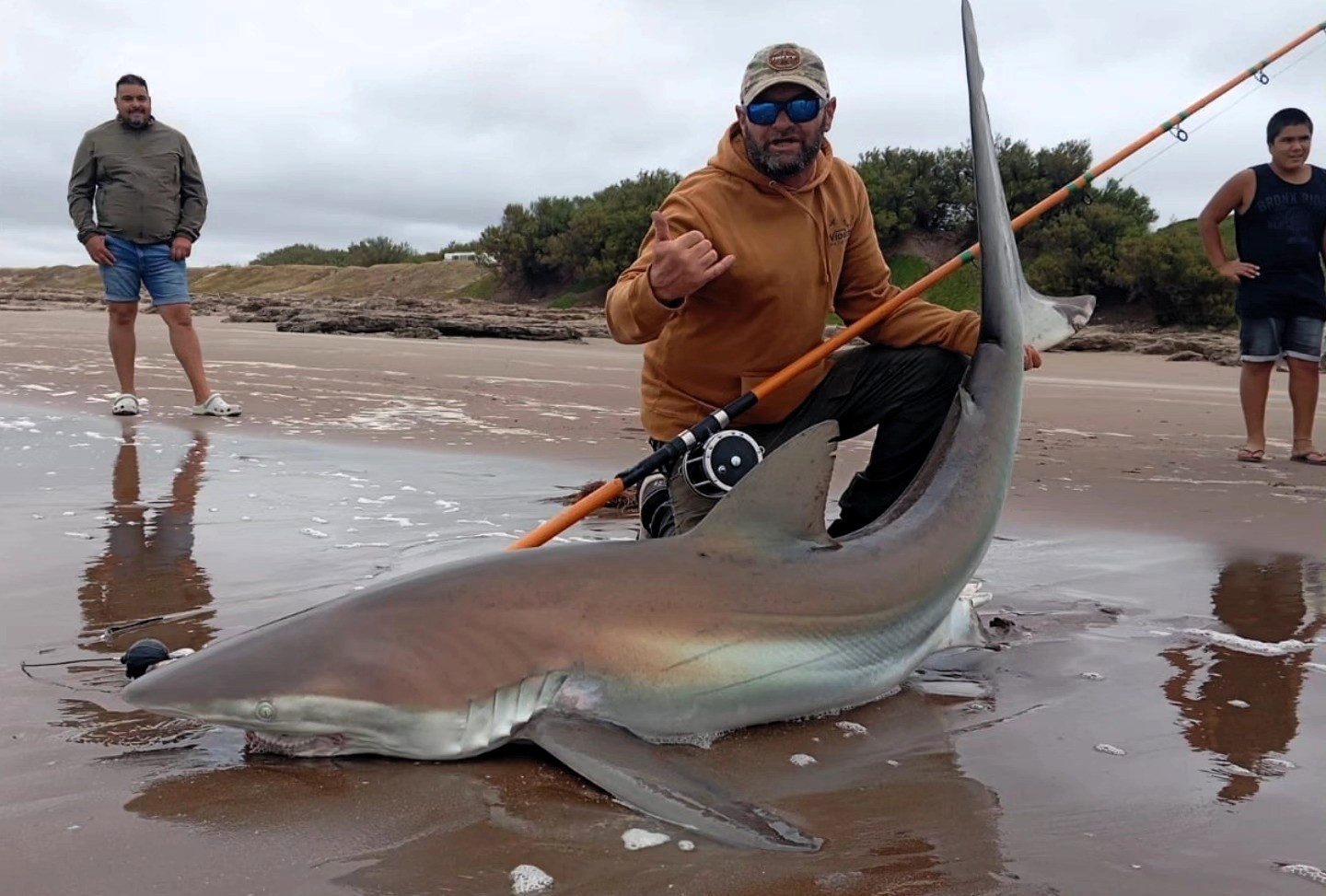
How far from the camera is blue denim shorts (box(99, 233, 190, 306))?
820 cm

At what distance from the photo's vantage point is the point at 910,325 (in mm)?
4004

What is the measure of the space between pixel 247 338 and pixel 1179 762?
17.1 meters

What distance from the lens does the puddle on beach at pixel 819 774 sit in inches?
75.9

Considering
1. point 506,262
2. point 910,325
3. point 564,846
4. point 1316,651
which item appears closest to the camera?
point 564,846

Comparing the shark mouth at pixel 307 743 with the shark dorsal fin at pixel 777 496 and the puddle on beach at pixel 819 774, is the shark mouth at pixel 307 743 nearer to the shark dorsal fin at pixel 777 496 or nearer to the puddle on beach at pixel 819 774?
the puddle on beach at pixel 819 774

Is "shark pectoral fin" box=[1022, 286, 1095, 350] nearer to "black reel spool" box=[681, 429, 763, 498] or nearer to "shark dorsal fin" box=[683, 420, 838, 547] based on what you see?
"black reel spool" box=[681, 429, 763, 498]

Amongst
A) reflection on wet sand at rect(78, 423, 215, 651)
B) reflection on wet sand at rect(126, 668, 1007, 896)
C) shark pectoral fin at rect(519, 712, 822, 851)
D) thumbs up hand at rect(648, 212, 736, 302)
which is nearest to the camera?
reflection on wet sand at rect(126, 668, 1007, 896)

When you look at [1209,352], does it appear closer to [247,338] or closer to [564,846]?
[247,338]

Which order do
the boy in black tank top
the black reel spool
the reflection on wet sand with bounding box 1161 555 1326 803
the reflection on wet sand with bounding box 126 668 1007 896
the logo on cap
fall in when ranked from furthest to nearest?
the boy in black tank top < the logo on cap < the black reel spool < the reflection on wet sand with bounding box 1161 555 1326 803 < the reflection on wet sand with bounding box 126 668 1007 896

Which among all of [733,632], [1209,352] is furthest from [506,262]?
[733,632]

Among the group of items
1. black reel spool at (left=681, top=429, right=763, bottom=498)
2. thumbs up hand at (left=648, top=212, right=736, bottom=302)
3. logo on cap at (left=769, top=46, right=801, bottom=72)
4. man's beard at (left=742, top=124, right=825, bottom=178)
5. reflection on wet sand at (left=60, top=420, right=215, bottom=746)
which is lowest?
reflection on wet sand at (left=60, top=420, right=215, bottom=746)

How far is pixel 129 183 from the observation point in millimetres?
8180

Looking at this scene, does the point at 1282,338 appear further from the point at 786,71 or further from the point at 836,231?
the point at 786,71

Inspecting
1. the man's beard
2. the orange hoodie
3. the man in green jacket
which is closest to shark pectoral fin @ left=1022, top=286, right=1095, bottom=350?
the orange hoodie
